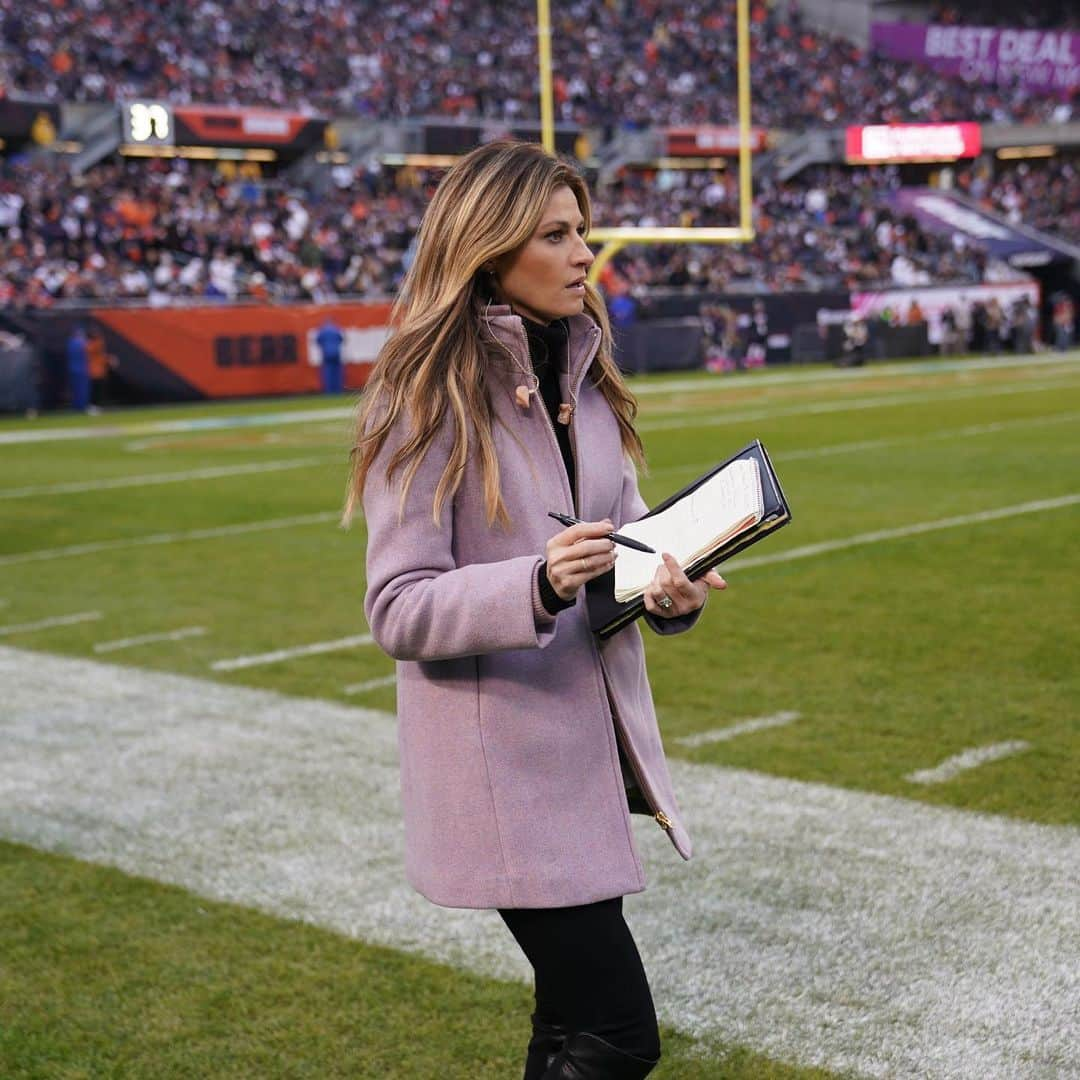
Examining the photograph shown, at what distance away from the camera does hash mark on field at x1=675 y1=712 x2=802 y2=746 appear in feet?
19.3

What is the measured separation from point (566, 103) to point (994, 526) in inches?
1452

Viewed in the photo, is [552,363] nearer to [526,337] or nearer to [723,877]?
[526,337]

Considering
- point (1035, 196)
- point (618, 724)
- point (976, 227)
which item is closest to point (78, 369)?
point (618, 724)

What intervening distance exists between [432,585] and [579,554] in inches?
9.5

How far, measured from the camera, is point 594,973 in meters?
2.37

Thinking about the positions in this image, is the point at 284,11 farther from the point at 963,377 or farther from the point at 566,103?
the point at 963,377

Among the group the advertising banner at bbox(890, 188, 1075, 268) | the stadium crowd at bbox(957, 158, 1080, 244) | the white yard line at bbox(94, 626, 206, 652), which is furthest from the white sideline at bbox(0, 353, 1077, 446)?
the stadium crowd at bbox(957, 158, 1080, 244)

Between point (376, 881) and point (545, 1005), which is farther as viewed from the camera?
point (376, 881)

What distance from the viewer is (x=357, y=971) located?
157 inches

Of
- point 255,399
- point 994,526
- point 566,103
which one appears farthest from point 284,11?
point 994,526

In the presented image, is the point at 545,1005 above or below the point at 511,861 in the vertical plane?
below

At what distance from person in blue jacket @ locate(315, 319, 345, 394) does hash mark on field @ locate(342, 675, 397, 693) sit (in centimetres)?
2044

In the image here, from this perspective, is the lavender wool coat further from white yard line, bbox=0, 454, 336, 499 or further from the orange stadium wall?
the orange stadium wall

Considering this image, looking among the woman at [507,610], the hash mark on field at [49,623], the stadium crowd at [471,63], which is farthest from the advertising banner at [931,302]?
the woman at [507,610]
